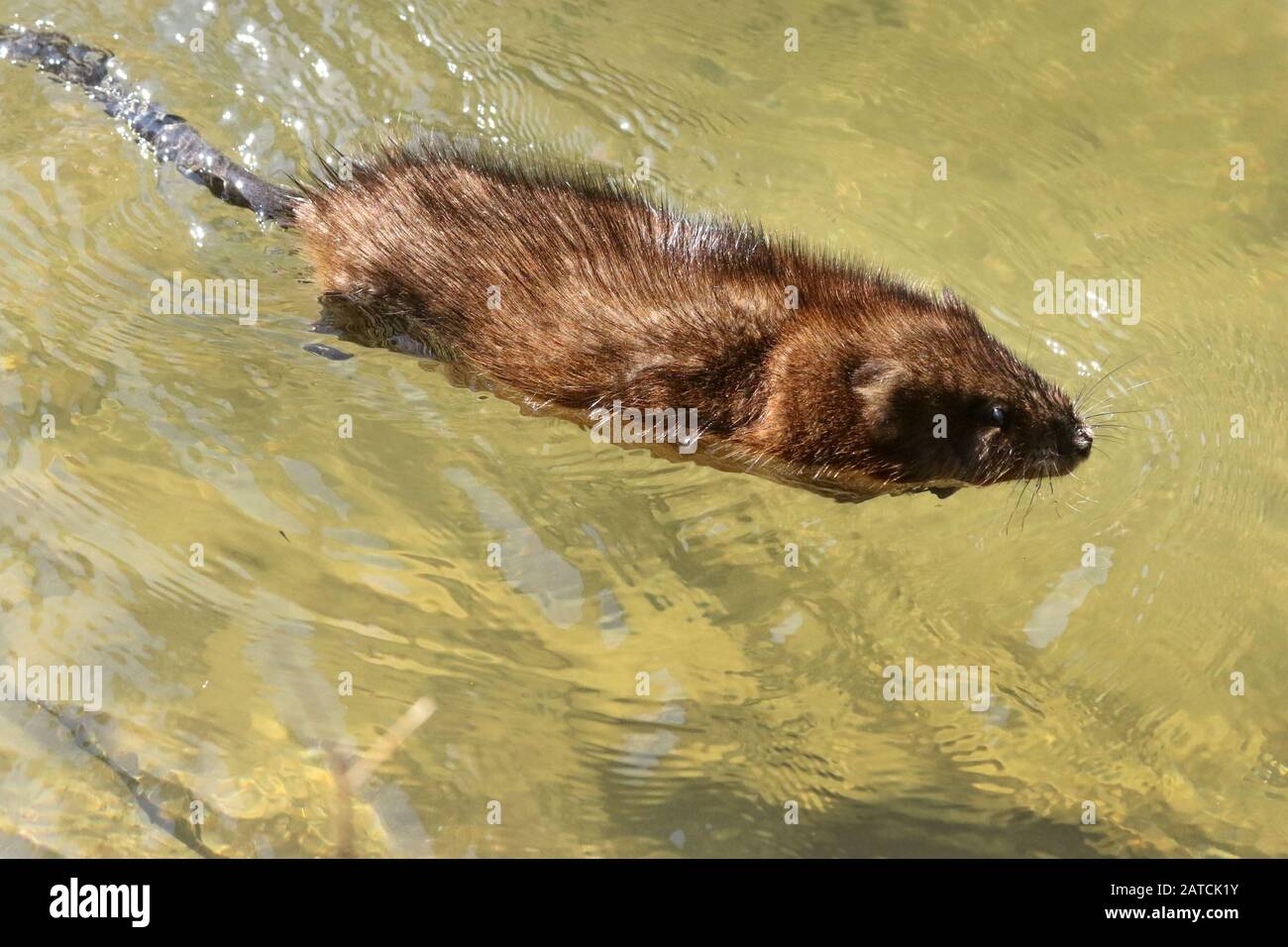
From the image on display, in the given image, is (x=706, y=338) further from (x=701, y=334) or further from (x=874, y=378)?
(x=874, y=378)

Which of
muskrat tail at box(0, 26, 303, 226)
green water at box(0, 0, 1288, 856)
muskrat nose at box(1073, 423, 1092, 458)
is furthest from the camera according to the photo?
muskrat tail at box(0, 26, 303, 226)

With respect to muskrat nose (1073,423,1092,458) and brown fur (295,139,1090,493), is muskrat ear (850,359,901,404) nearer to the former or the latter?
brown fur (295,139,1090,493)

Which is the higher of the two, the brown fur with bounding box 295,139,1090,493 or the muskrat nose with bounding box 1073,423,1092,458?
the brown fur with bounding box 295,139,1090,493

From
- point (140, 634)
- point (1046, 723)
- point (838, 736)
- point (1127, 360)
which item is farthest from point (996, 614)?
point (140, 634)

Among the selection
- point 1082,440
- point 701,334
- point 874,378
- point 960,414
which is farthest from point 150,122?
point 1082,440

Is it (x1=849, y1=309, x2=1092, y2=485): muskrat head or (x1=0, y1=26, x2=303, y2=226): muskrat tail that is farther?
(x1=0, y1=26, x2=303, y2=226): muskrat tail

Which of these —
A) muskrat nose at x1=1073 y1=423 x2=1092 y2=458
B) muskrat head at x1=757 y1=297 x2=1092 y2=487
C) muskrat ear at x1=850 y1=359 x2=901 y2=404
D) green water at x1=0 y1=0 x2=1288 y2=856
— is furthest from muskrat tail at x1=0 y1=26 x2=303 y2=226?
muskrat nose at x1=1073 y1=423 x2=1092 y2=458
